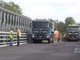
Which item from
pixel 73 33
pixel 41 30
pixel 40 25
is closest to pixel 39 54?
pixel 41 30

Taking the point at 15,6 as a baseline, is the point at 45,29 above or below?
below

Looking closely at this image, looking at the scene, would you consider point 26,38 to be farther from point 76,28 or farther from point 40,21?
point 76,28

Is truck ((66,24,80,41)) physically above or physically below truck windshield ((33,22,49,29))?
below

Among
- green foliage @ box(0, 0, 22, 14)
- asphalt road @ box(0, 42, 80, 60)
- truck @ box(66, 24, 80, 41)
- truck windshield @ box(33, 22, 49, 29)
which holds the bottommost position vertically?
asphalt road @ box(0, 42, 80, 60)

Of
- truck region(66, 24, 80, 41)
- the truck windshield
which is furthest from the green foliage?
the truck windshield

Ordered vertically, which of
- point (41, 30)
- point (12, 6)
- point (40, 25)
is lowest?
point (41, 30)

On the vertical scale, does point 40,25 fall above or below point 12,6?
below

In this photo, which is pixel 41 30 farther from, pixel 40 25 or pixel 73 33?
pixel 73 33

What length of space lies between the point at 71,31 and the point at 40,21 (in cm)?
1369

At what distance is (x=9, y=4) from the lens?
109 m

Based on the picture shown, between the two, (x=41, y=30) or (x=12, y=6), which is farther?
(x=12, y=6)

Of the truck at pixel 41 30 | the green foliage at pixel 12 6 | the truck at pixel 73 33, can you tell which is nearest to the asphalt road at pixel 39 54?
the truck at pixel 41 30

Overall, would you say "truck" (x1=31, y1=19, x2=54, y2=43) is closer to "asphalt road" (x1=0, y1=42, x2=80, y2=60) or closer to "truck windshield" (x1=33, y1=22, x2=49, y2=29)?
"truck windshield" (x1=33, y1=22, x2=49, y2=29)

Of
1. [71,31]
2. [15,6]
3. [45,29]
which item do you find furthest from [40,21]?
[15,6]
